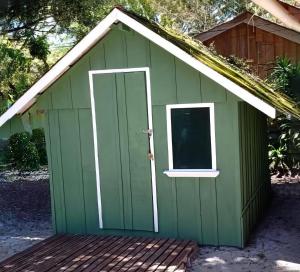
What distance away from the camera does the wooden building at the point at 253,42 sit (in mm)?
14359

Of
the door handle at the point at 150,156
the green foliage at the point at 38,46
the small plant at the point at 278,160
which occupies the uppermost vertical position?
the green foliage at the point at 38,46

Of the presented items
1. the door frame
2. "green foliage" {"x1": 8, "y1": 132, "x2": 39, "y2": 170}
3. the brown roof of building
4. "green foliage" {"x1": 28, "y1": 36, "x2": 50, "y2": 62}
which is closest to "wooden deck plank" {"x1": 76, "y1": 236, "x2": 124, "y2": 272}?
the door frame

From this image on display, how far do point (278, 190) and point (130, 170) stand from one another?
15.4 ft

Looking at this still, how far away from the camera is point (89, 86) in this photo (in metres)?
6.75

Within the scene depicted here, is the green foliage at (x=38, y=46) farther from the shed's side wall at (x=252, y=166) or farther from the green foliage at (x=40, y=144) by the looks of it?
the shed's side wall at (x=252, y=166)

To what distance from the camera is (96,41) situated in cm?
656

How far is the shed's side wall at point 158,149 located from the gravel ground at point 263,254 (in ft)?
0.87

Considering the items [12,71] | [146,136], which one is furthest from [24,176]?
[146,136]

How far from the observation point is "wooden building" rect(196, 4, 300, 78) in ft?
47.1

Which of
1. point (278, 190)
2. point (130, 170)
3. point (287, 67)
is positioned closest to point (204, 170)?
point (130, 170)

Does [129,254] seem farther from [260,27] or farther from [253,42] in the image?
[253,42]

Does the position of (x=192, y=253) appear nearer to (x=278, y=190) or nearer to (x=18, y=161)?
(x=278, y=190)

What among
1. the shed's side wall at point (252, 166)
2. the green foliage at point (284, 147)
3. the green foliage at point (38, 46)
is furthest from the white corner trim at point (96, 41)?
the green foliage at point (38, 46)

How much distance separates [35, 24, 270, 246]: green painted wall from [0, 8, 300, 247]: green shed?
0.01m
